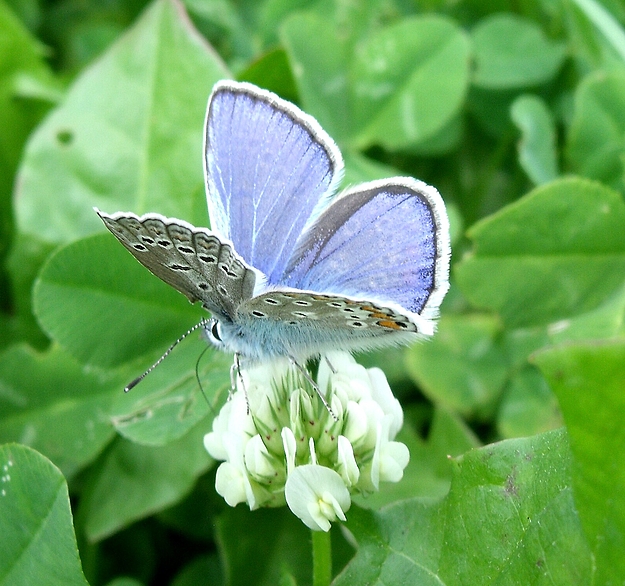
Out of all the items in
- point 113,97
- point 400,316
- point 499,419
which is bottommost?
point 499,419

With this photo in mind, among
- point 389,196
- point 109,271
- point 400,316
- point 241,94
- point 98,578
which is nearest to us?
point 400,316

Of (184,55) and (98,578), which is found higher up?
(184,55)

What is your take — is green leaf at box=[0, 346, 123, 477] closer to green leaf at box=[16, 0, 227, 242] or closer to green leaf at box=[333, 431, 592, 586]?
green leaf at box=[16, 0, 227, 242]

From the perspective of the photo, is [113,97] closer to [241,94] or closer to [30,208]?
[30,208]

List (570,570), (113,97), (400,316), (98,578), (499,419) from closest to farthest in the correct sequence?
1. (570,570)
2. (400,316)
3. (98,578)
4. (499,419)
5. (113,97)

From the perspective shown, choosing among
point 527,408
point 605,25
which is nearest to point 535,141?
point 605,25

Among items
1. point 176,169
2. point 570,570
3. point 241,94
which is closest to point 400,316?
point 570,570
